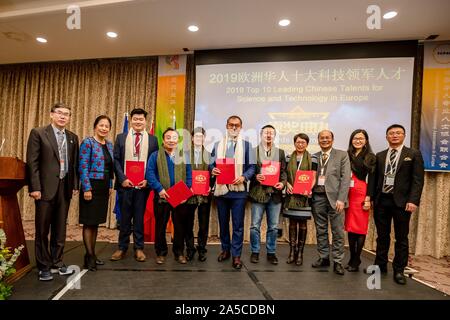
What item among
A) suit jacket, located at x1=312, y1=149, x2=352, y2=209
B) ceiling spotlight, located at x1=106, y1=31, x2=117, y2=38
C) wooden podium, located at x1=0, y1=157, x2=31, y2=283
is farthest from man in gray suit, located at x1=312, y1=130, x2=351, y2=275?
ceiling spotlight, located at x1=106, y1=31, x2=117, y2=38

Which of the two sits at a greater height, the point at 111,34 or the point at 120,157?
the point at 111,34

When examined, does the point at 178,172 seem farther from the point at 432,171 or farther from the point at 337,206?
the point at 432,171

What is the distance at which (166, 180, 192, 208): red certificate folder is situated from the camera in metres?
2.59

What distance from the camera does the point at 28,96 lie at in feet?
17.2

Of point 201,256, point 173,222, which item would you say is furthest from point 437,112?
point 173,222

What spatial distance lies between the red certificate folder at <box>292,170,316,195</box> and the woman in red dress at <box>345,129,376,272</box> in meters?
0.43

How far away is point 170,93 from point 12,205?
9.09 feet

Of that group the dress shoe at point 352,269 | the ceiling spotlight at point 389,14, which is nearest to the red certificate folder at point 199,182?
the dress shoe at point 352,269

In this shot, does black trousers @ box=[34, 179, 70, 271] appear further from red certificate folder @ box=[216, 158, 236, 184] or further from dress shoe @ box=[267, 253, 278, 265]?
dress shoe @ box=[267, 253, 278, 265]

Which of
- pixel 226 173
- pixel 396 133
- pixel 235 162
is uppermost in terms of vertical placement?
pixel 396 133

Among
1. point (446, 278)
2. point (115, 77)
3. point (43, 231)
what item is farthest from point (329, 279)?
point (115, 77)

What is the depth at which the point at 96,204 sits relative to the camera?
2.50 m

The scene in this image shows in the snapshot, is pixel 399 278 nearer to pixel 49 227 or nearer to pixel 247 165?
pixel 247 165

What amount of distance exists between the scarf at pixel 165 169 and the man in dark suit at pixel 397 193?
189 cm
